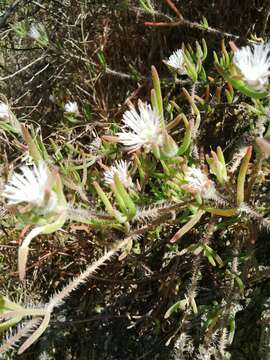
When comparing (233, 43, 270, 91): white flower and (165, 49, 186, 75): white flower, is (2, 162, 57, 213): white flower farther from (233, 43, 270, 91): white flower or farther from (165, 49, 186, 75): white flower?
(165, 49, 186, 75): white flower

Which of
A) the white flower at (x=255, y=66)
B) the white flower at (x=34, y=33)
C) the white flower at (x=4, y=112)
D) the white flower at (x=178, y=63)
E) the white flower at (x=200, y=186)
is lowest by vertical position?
the white flower at (x=200, y=186)

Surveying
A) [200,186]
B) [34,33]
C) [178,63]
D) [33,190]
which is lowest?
[33,190]

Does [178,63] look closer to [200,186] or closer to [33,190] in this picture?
[200,186]

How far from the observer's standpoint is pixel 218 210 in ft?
2.17

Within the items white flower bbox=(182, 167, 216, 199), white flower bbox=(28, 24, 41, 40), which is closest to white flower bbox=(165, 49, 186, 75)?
white flower bbox=(182, 167, 216, 199)

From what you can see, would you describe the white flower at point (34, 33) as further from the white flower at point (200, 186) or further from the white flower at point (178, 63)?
the white flower at point (200, 186)

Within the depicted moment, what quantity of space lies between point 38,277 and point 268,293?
477 millimetres

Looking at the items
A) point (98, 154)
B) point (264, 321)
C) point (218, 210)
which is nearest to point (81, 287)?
point (98, 154)

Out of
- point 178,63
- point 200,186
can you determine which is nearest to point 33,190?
point 200,186

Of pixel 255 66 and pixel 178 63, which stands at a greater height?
pixel 178 63

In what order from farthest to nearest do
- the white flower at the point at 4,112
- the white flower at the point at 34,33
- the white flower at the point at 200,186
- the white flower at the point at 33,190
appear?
1. the white flower at the point at 34,33
2. the white flower at the point at 4,112
3. the white flower at the point at 200,186
4. the white flower at the point at 33,190

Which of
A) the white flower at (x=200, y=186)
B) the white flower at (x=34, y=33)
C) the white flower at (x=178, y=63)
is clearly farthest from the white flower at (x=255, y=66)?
the white flower at (x=34, y=33)

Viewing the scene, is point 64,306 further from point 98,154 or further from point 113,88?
point 113,88

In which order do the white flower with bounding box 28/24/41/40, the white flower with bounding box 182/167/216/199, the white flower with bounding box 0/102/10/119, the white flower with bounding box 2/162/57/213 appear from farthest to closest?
1. the white flower with bounding box 28/24/41/40
2. the white flower with bounding box 0/102/10/119
3. the white flower with bounding box 182/167/216/199
4. the white flower with bounding box 2/162/57/213
